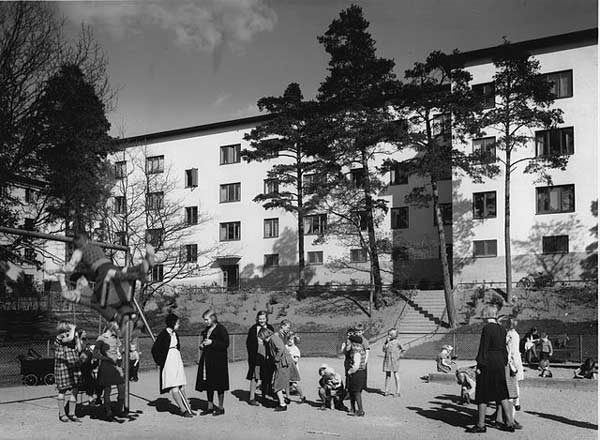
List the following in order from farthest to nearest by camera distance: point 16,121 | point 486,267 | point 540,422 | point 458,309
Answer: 1. point 486,267
2. point 458,309
3. point 16,121
4. point 540,422

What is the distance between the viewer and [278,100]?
98.6ft

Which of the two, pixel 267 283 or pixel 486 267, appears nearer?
pixel 486 267

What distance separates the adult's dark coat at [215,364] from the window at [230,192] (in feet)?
99.1

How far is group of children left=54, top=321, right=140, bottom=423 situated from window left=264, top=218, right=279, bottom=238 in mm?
29273

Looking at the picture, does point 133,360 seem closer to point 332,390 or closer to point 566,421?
point 332,390

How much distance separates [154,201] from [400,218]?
17.0 metres

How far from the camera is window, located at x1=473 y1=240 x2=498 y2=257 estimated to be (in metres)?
31.6

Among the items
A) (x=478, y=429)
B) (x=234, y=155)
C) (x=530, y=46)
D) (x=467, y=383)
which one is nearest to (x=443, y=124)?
(x=530, y=46)

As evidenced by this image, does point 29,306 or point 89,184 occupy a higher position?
point 89,184

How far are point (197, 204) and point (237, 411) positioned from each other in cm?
3105

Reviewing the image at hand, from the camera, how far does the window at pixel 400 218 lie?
3631 cm

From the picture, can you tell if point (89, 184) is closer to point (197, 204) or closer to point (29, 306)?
point (29, 306)

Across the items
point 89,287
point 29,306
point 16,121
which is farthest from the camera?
point 29,306

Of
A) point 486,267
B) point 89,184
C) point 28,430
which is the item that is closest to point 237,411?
point 28,430
